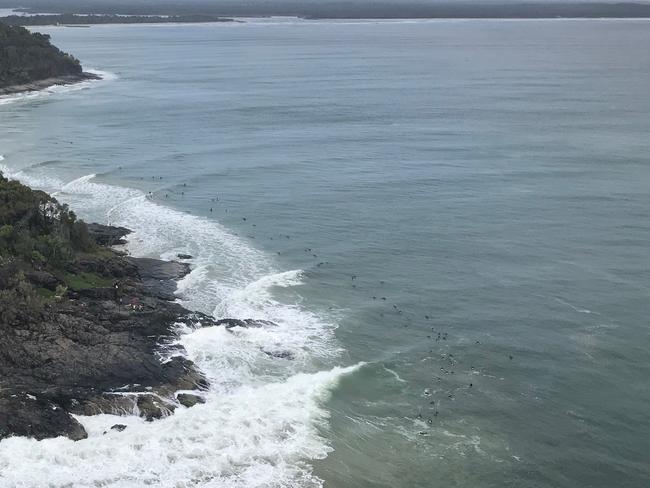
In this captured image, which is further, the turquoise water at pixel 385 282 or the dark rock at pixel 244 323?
the dark rock at pixel 244 323

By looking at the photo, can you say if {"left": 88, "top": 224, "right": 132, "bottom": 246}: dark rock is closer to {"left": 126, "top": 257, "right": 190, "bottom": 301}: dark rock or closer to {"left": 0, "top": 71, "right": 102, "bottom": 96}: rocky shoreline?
{"left": 126, "top": 257, "right": 190, "bottom": 301}: dark rock

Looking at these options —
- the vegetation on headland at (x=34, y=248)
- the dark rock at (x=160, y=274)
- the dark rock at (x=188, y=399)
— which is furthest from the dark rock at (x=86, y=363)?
the dark rock at (x=160, y=274)

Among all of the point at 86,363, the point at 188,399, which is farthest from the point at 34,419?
the point at 188,399

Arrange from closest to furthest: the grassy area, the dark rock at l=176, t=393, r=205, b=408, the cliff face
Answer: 1. the dark rock at l=176, t=393, r=205, b=408
2. the grassy area
3. the cliff face

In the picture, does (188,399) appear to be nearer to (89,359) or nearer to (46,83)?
(89,359)

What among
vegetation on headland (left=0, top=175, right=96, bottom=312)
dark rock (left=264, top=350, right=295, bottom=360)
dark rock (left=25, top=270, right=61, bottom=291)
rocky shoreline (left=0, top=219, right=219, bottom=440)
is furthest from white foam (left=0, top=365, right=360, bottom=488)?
Result: dark rock (left=25, top=270, right=61, bottom=291)

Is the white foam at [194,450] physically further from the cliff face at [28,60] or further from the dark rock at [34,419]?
the cliff face at [28,60]

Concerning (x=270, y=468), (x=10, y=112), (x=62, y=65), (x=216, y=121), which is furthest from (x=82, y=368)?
(x=62, y=65)
